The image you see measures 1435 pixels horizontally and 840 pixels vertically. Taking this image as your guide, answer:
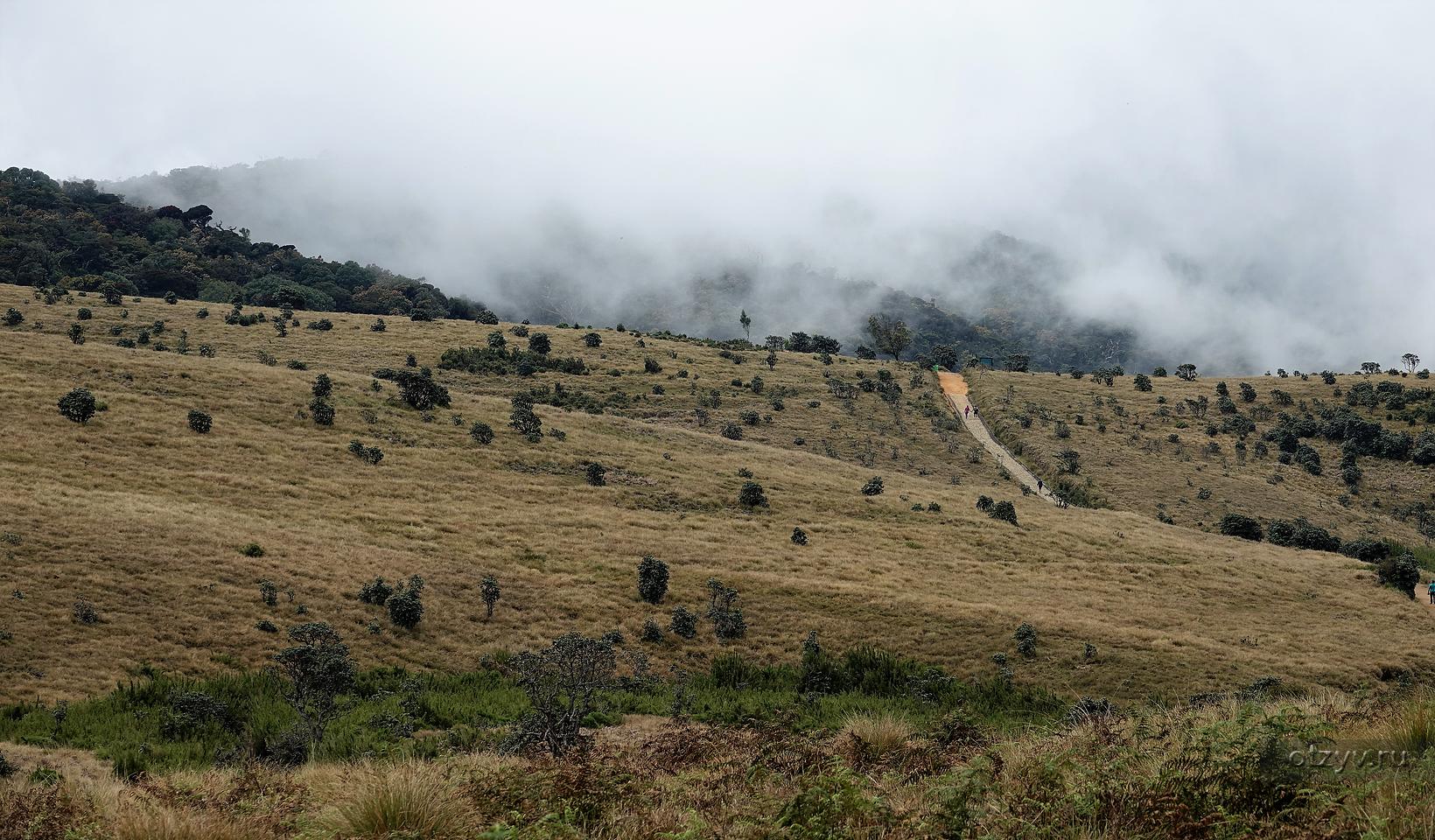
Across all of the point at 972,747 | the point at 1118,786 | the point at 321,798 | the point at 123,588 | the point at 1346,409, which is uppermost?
the point at 1346,409

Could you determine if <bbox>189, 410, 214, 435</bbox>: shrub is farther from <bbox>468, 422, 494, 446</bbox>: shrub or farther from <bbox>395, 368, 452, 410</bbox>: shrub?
<bbox>468, 422, 494, 446</bbox>: shrub

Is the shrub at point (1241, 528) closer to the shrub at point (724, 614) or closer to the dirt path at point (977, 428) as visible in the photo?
the dirt path at point (977, 428)

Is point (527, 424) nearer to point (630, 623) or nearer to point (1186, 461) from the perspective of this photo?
point (630, 623)

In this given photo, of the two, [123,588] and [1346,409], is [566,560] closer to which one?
[123,588]

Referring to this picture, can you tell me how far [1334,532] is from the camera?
71.1 meters

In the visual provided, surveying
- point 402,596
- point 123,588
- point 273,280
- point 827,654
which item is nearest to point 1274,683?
point 827,654

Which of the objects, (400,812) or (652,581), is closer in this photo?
(400,812)

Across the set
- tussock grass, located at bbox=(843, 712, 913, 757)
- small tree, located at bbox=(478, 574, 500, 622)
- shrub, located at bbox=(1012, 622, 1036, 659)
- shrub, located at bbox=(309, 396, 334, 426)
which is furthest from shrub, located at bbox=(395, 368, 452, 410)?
tussock grass, located at bbox=(843, 712, 913, 757)

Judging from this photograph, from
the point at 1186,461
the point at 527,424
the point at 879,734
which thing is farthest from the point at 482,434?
the point at 1186,461

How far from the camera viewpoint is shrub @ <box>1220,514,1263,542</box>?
6550 cm

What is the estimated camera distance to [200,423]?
4903cm

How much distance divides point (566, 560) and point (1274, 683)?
2877 cm

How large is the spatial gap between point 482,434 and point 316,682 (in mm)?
36075

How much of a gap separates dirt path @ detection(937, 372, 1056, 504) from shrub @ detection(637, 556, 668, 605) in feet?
147
